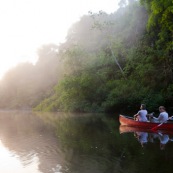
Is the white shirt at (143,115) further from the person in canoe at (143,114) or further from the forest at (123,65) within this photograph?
the forest at (123,65)

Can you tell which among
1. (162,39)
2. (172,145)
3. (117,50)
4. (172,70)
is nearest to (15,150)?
(172,145)

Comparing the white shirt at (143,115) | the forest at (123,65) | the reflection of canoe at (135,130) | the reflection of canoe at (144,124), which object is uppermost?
the forest at (123,65)

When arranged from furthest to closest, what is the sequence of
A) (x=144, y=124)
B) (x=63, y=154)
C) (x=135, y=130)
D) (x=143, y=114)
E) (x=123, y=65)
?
1. (x=123, y=65)
2. (x=143, y=114)
3. (x=144, y=124)
4. (x=135, y=130)
5. (x=63, y=154)

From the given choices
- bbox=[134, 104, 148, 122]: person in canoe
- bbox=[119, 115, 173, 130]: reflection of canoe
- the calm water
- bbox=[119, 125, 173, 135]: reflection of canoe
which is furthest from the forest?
the calm water

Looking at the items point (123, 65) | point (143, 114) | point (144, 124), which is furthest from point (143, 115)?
point (123, 65)

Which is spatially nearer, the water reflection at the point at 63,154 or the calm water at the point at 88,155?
the calm water at the point at 88,155

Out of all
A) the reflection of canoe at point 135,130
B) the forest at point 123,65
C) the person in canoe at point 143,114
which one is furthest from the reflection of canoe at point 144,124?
the forest at point 123,65

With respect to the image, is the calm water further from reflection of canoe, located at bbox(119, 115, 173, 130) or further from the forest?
the forest

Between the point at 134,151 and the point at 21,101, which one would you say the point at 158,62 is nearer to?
the point at 134,151

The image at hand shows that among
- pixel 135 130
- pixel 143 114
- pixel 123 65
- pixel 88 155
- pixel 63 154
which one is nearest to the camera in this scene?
pixel 88 155

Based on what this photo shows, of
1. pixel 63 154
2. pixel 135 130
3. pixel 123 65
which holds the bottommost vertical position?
pixel 135 130

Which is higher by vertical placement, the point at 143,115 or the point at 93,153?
the point at 93,153

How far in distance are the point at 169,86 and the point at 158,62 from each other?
6273mm

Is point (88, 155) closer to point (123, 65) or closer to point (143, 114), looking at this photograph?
point (143, 114)
